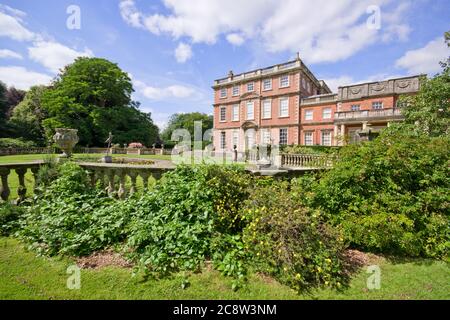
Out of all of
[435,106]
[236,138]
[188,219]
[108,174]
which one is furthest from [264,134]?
[188,219]

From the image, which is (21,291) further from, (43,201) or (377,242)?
(377,242)

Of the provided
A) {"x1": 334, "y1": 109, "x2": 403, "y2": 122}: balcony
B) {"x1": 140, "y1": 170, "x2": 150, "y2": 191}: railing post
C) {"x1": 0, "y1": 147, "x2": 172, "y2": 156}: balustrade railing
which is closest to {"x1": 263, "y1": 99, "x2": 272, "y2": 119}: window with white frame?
{"x1": 334, "y1": 109, "x2": 403, "y2": 122}: balcony

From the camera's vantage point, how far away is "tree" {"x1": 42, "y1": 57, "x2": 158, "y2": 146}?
29.3 m

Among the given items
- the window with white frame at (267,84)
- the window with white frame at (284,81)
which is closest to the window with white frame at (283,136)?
the window with white frame at (284,81)

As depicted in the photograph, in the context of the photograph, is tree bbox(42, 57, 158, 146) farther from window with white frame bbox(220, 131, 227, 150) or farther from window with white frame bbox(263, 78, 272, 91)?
window with white frame bbox(263, 78, 272, 91)

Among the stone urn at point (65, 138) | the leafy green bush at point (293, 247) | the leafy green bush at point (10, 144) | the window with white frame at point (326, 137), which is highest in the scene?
the window with white frame at point (326, 137)

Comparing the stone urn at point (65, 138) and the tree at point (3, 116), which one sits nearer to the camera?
the stone urn at point (65, 138)

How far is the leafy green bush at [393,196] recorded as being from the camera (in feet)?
9.93

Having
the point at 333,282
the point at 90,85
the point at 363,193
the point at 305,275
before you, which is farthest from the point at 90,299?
the point at 90,85

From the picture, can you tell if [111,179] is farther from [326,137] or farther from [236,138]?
[236,138]

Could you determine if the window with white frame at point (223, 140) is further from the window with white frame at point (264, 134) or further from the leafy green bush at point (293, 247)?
the leafy green bush at point (293, 247)

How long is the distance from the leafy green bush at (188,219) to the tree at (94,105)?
31.8 meters

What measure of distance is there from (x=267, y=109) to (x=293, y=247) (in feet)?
89.4
